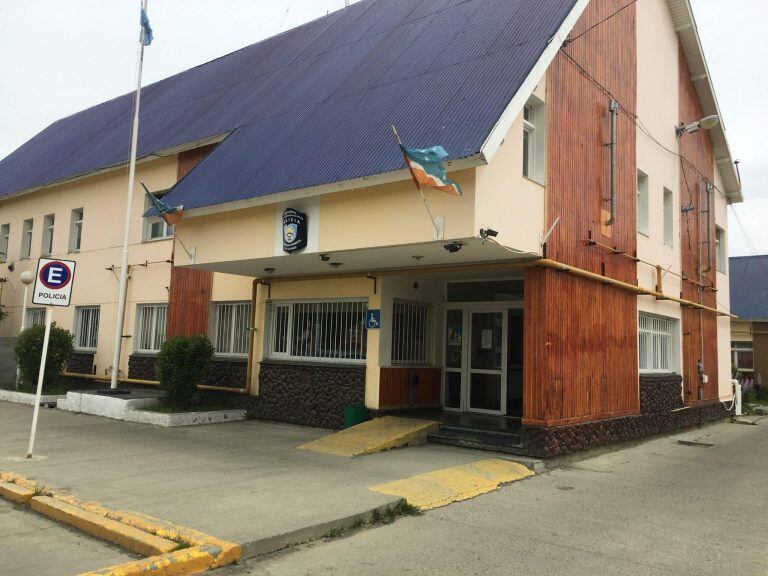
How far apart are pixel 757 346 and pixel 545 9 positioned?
2209 centimetres

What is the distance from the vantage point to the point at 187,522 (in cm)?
599

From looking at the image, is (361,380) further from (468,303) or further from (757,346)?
(757,346)

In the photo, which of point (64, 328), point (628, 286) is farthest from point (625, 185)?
point (64, 328)

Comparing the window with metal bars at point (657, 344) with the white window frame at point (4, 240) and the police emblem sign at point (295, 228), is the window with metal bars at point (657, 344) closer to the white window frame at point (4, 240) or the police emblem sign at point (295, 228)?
the police emblem sign at point (295, 228)

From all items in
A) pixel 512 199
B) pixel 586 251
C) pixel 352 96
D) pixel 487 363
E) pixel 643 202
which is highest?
pixel 352 96

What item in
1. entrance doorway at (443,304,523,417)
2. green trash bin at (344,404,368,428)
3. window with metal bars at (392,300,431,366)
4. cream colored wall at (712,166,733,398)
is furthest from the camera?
cream colored wall at (712,166,733,398)

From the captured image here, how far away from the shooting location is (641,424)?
13.2 meters

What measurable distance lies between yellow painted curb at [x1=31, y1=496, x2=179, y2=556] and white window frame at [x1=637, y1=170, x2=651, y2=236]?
482 inches

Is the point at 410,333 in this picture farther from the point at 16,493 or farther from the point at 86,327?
the point at 86,327

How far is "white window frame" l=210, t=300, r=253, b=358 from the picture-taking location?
14.6 meters

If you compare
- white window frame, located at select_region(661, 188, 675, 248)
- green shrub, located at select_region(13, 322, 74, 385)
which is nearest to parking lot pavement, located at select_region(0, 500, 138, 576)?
green shrub, located at select_region(13, 322, 74, 385)

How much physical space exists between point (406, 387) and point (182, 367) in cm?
461

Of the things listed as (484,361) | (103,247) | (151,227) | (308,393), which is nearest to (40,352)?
(103,247)

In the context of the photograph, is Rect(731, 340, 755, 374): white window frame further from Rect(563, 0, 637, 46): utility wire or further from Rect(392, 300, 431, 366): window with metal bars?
Rect(392, 300, 431, 366): window with metal bars
